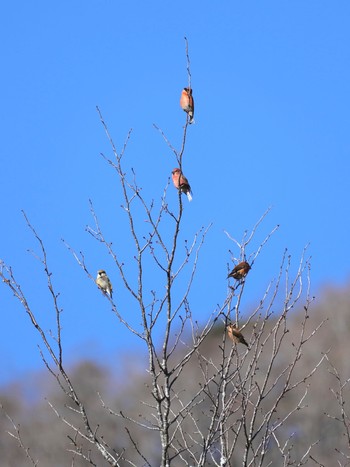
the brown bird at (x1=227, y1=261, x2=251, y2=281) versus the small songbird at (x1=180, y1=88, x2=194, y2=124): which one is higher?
the small songbird at (x1=180, y1=88, x2=194, y2=124)

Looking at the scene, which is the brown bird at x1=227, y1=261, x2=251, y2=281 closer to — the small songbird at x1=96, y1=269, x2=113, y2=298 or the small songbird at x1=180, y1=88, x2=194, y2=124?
the small songbird at x1=180, y1=88, x2=194, y2=124

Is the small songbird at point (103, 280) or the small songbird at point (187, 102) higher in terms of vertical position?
the small songbird at point (103, 280)

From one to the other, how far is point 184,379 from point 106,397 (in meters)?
2.70

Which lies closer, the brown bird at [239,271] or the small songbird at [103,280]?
the brown bird at [239,271]

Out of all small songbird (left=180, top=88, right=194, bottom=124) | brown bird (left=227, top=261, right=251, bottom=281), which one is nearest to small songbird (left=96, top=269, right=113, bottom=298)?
small songbird (left=180, top=88, right=194, bottom=124)

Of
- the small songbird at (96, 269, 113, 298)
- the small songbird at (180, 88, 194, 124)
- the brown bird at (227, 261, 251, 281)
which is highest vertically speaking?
the small songbird at (96, 269, 113, 298)

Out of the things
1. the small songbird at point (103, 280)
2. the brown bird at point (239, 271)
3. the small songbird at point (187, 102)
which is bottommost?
the brown bird at point (239, 271)

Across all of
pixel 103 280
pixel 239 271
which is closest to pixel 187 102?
pixel 239 271

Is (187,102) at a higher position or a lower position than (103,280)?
lower

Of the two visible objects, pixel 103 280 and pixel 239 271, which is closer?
pixel 239 271

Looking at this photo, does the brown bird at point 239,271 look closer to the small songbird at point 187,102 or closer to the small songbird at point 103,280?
the small songbird at point 187,102

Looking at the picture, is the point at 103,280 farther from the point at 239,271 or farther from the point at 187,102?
the point at 239,271

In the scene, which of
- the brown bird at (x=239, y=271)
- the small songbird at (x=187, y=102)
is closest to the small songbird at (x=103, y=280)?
the small songbird at (x=187, y=102)

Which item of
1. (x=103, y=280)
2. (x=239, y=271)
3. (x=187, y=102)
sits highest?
(x=103, y=280)
